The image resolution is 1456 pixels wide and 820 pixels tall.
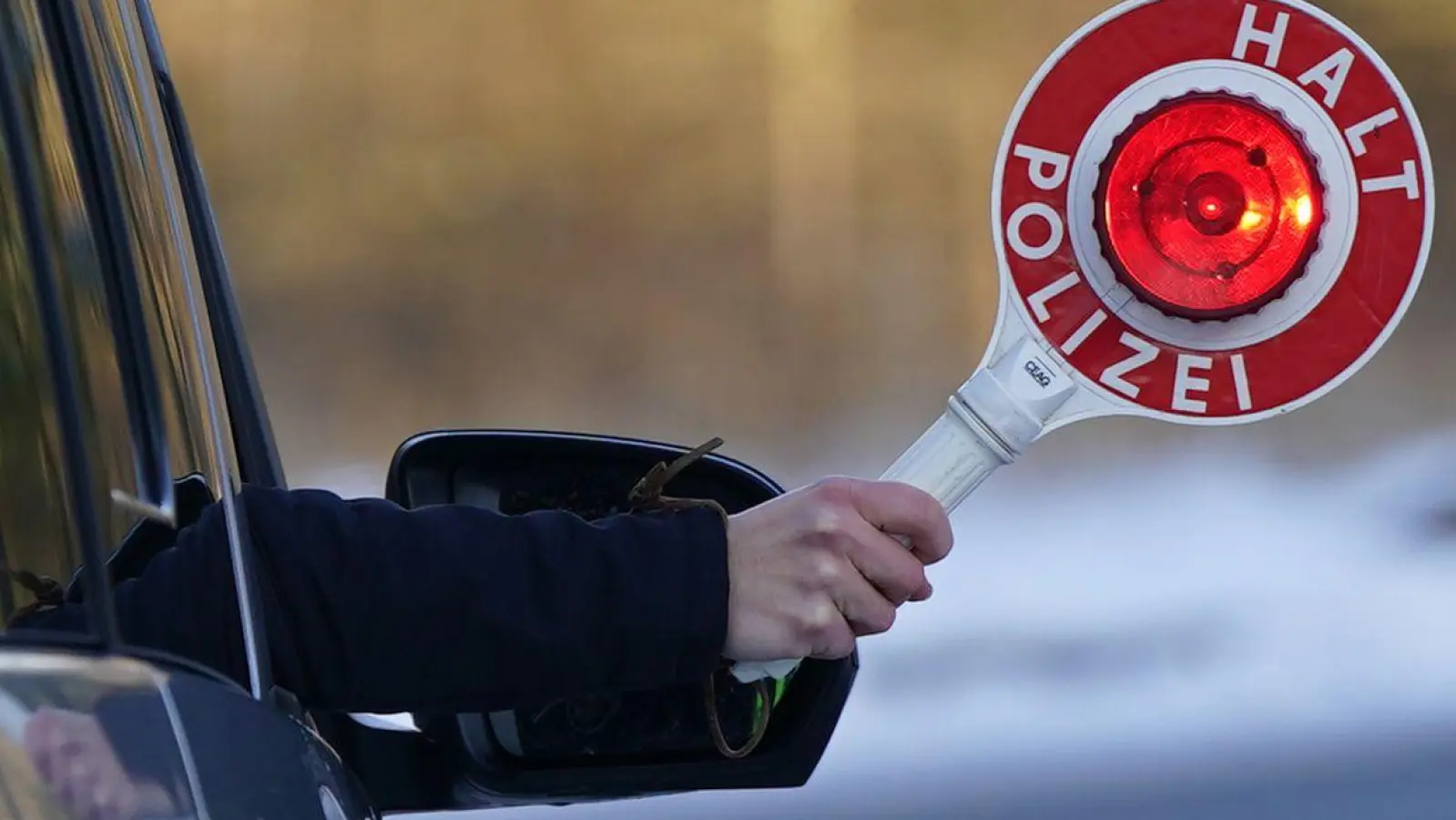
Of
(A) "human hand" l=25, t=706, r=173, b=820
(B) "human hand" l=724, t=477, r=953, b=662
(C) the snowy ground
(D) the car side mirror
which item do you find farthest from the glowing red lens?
(C) the snowy ground

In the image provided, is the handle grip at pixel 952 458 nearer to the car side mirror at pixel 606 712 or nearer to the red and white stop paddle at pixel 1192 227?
the red and white stop paddle at pixel 1192 227

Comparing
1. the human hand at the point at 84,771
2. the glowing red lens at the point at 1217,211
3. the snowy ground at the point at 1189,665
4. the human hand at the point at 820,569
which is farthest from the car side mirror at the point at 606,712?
the snowy ground at the point at 1189,665

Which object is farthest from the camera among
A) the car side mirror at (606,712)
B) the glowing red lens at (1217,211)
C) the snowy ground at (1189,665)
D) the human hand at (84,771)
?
the snowy ground at (1189,665)

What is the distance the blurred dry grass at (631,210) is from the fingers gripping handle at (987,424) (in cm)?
526

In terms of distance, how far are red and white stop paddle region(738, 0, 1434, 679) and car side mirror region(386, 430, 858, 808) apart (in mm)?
199

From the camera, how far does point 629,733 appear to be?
0.99 meters

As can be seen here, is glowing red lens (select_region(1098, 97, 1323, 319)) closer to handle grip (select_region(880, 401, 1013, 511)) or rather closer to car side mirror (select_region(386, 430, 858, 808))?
handle grip (select_region(880, 401, 1013, 511))

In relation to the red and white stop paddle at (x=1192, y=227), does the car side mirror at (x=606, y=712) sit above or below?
below

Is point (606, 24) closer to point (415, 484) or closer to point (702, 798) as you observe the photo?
point (702, 798)

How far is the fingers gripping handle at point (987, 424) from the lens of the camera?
2.62 ft

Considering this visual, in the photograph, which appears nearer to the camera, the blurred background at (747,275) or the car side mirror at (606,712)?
the car side mirror at (606,712)

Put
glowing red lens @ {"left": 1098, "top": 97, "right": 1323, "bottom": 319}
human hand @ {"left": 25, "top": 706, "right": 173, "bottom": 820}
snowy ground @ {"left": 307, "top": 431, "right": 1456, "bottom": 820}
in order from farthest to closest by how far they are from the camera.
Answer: snowy ground @ {"left": 307, "top": 431, "right": 1456, "bottom": 820}, glowing red lens @ {"left": 1098, "top": 97, "right": 1323, "bottom": 319}, human hand @ {"left": 25, "top": 706, "right": 173, "bottom": 820}

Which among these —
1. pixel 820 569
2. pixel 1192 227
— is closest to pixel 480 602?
Result: pixel 820 569

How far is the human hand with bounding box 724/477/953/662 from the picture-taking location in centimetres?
83
